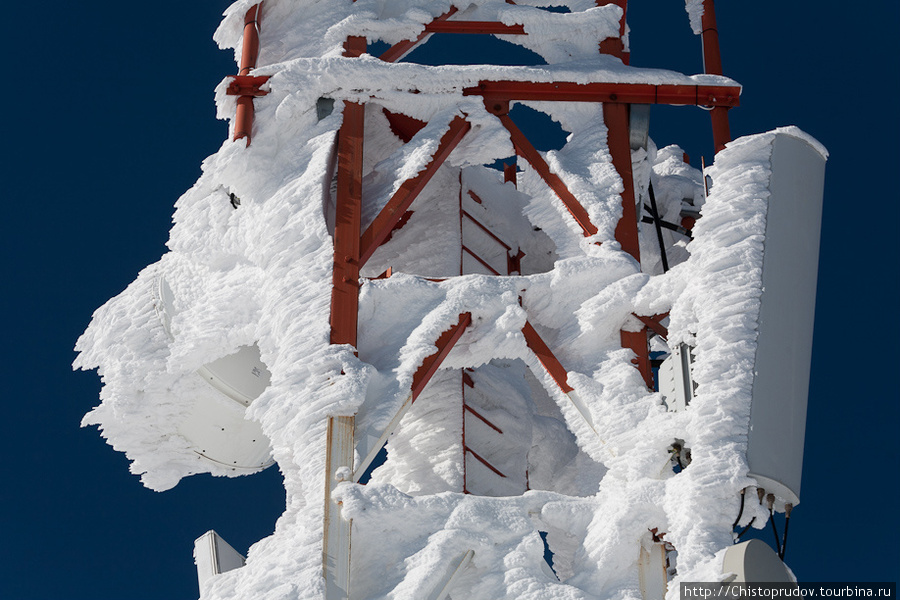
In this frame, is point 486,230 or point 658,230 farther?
point 486,230

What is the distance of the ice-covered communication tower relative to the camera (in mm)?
16750

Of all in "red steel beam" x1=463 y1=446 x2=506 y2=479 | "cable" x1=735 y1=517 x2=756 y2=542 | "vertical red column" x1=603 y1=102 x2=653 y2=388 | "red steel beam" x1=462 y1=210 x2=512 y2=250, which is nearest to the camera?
"cable" x1=735 y1=517 x2=756 y2=542

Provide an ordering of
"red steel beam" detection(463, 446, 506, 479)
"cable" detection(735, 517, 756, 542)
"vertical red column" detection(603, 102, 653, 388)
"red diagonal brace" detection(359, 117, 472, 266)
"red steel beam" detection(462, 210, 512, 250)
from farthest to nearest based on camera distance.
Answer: "red steel beam" detection(462, 210, 512, 250), "red steel beam" detection(463, 446, 506, 479), "red diagonal brace" detection(359, 117, 472, 266), "vertical red column" detection(603, 102, 653, 388), "cable" detection(735, 517, 756, 542)

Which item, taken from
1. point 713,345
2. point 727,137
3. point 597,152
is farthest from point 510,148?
point 713,345

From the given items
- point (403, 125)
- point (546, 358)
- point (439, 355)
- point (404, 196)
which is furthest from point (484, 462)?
point (403, 125)

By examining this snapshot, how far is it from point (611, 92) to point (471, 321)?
3821 millimetres

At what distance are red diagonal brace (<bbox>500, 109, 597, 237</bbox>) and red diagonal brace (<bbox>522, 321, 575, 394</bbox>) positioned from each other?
1583mm

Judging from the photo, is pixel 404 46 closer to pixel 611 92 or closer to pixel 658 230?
pixel 611 92

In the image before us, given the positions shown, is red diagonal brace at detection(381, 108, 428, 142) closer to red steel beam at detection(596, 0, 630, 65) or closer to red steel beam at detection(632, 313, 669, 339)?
red steel beam at detection(596, 0, 630, 65)

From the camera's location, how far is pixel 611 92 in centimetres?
2044

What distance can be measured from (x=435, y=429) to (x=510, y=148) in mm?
3645

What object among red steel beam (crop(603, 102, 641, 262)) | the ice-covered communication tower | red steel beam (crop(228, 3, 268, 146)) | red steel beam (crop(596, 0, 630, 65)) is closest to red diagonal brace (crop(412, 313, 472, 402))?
the ice-covered communication tower

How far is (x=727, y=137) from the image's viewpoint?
780 inches

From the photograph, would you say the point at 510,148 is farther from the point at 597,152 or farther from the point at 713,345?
the point at 713,345
